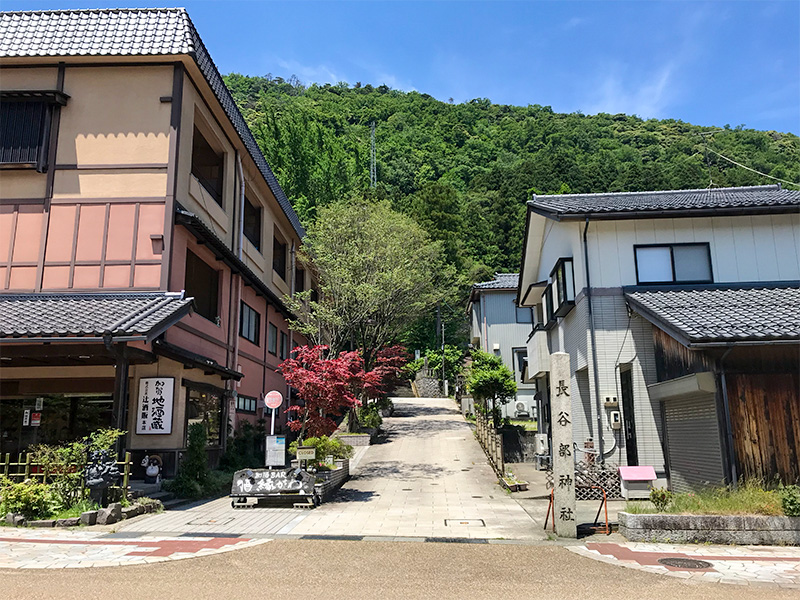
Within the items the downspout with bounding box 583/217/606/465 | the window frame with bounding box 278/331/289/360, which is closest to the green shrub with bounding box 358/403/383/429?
the window frame with bounding box 278/331/289/360

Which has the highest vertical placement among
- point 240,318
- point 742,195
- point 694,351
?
point 742,195

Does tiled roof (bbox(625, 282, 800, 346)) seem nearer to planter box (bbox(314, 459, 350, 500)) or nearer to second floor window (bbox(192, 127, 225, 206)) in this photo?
planter box (bbox(314, 459, 350, 500))

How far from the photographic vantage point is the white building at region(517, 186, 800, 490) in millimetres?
12648

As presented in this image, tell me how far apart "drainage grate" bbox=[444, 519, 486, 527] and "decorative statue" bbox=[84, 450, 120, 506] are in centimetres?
695

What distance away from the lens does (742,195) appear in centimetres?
2005

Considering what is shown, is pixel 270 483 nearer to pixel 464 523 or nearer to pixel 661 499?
pixel 464 523

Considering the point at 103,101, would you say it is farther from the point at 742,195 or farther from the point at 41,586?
the point at 742,195

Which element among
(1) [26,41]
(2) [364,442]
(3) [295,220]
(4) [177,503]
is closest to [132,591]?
(4) [177,503]

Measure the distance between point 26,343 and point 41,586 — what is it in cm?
727

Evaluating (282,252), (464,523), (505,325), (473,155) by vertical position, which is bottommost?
(464,523)

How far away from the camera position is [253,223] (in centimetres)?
2531

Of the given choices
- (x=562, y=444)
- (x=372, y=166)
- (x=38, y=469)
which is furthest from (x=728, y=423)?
(x=372, y=166)

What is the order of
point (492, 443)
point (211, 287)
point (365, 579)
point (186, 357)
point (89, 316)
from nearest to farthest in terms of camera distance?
point (365, 579) < point (89, 316) < point (186, 357) < point (211, 287) < point (492, 443)

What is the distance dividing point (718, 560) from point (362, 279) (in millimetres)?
18921
